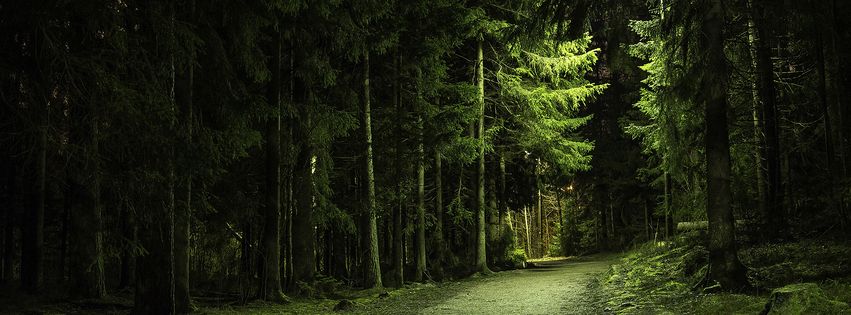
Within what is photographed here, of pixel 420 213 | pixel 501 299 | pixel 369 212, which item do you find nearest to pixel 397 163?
pixel 420 213

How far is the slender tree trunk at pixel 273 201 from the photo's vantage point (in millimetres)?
13102

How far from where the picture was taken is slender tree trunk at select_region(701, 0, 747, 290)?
9.91 m

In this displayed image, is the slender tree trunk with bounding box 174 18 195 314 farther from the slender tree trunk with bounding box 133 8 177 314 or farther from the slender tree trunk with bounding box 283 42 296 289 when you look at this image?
the slender tree trunk with bounding box 283 42 296 289

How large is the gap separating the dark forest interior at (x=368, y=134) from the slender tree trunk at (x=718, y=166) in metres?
0.04

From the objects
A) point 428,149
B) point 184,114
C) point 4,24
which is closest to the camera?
point 4,24

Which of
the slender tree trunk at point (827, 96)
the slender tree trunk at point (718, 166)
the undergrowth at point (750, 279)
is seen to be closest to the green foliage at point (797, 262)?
the undergrowth at point (750, 279)

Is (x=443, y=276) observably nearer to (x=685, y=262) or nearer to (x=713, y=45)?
(x=685, y=262)

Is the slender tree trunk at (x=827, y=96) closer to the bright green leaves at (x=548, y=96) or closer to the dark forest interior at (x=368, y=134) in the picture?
the dark forest interior at (x=368, y=134)

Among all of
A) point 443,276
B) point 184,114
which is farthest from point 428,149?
point 184,114

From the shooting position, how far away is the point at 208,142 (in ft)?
29.0

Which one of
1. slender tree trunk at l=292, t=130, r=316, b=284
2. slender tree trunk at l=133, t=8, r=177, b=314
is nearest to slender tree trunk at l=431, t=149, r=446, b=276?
slender tree trunk at l=292, t=130, r=316, b=284

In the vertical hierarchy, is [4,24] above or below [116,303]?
above

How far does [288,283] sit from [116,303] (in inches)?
187

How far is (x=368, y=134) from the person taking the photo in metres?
16.0
